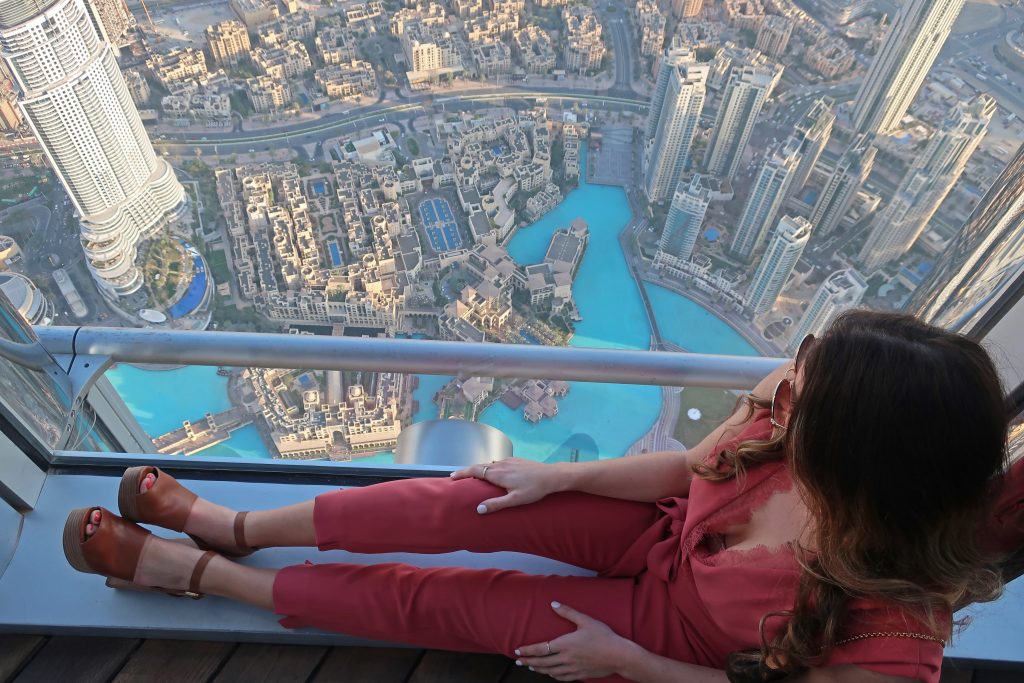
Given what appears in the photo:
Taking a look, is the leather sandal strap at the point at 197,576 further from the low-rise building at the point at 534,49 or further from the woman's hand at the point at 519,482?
the low-rise building at the point at 534,49

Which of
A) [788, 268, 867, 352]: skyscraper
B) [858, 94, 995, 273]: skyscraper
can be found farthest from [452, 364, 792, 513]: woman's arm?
[788, 268, 867, 352]: skyscraper

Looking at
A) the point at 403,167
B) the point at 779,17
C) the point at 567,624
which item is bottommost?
the point at 403,167

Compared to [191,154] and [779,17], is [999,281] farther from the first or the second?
[191,154]

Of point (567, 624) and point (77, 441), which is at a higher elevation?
point (567, 624)

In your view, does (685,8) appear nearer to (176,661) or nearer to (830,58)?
(830,58)

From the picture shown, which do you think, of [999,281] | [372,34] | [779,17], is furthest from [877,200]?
[372,34]

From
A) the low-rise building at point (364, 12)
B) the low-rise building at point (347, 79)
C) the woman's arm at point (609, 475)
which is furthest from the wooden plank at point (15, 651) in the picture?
the low-rise building at point (364, 12)
